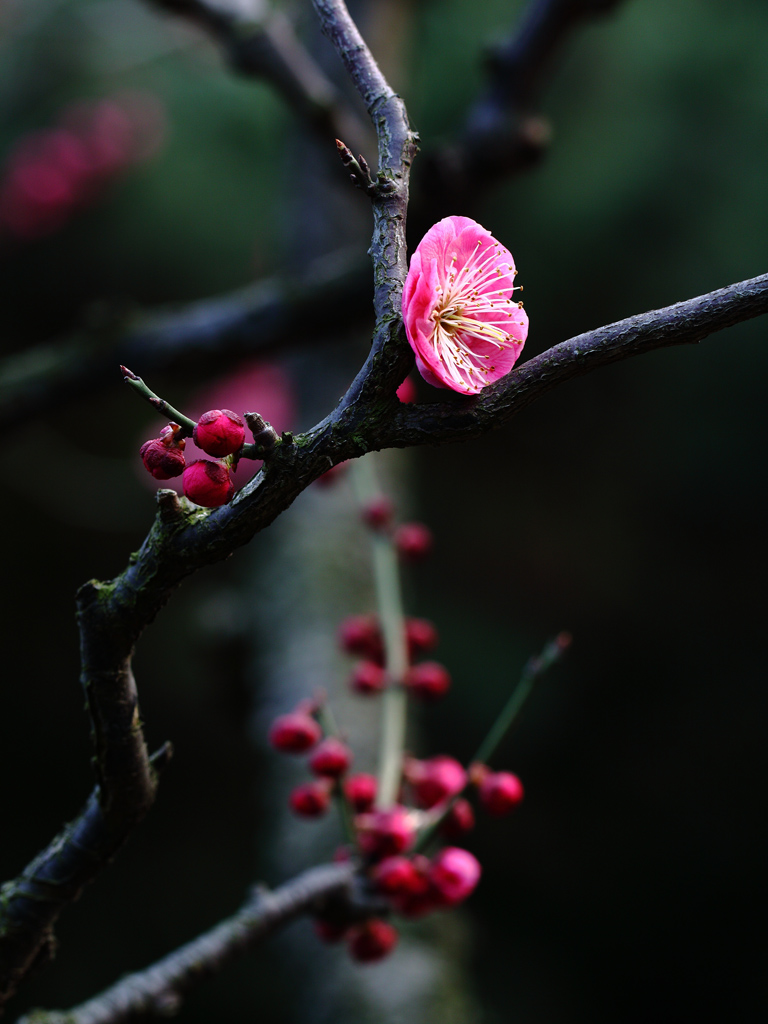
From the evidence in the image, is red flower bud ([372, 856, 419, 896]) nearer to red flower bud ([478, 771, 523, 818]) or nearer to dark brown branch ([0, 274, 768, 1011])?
red flower bud ([478, 771, 523, 818])

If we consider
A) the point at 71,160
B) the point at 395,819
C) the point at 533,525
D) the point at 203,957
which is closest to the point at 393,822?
the point at 395,819

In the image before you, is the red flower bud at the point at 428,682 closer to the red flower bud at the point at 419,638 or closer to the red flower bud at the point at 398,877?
the red flower bud at the point at 419,638

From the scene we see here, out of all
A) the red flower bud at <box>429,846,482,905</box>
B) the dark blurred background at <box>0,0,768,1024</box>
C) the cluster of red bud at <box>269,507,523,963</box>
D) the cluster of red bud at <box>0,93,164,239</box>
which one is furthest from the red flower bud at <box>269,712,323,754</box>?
the cluster of red bud at <box>0,93,164,239</box>

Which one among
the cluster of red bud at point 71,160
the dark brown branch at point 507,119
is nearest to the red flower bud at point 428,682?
the dark brown branch at point 507,119

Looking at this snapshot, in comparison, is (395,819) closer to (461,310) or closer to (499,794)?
(499,794)

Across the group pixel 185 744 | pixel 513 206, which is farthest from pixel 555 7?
pixel 185 744
